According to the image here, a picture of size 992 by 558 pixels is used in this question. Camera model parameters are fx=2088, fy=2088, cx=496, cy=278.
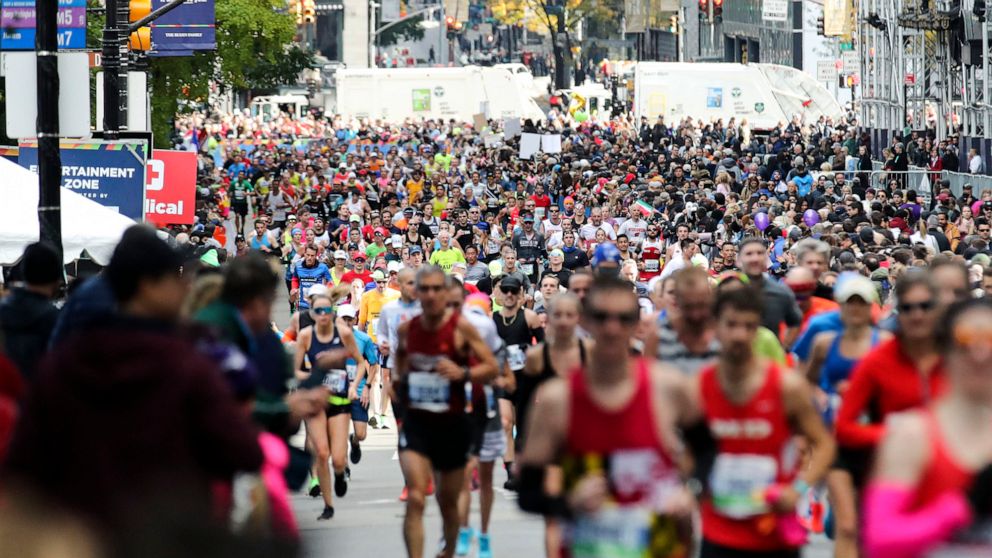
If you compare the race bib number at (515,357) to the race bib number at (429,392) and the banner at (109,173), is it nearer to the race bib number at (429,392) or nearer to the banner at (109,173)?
the race bib number at (429,392)

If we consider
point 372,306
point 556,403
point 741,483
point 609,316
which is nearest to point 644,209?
point 372,306

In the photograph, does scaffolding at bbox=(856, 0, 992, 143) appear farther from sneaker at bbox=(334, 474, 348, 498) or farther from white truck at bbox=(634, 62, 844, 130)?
sneaker at bbox=(334, 474, 348, 498)

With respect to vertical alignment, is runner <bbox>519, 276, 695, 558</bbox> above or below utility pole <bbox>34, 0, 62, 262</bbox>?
below

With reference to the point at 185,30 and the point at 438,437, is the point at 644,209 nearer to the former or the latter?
the point at 185,30

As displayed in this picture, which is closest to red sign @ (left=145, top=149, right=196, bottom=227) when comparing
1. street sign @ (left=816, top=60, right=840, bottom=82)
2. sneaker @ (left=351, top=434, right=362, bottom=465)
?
sneaker @ (left=351, top=434, right=362, bottom=465)

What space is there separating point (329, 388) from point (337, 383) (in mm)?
149

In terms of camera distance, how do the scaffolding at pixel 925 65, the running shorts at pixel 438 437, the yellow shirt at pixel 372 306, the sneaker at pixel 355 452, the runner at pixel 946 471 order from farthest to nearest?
1. the scaffolding at pixel 925 65
2. the yellow shirt at pixel 372 306
3. the sneaker at pixel 355 452
4. the running shorts at pixel 438 437
5. the runner at pixel 946 471

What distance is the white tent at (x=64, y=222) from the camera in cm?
1789

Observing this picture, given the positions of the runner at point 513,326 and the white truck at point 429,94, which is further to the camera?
the white truck at point 429,94

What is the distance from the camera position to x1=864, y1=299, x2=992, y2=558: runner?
4742 mm

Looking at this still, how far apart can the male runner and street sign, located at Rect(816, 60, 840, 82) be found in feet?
243

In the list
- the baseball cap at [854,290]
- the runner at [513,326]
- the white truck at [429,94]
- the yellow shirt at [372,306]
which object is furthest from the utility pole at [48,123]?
the white truck at [429,94]

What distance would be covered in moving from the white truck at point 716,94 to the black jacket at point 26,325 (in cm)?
5815

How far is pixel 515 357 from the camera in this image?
13.6 m
